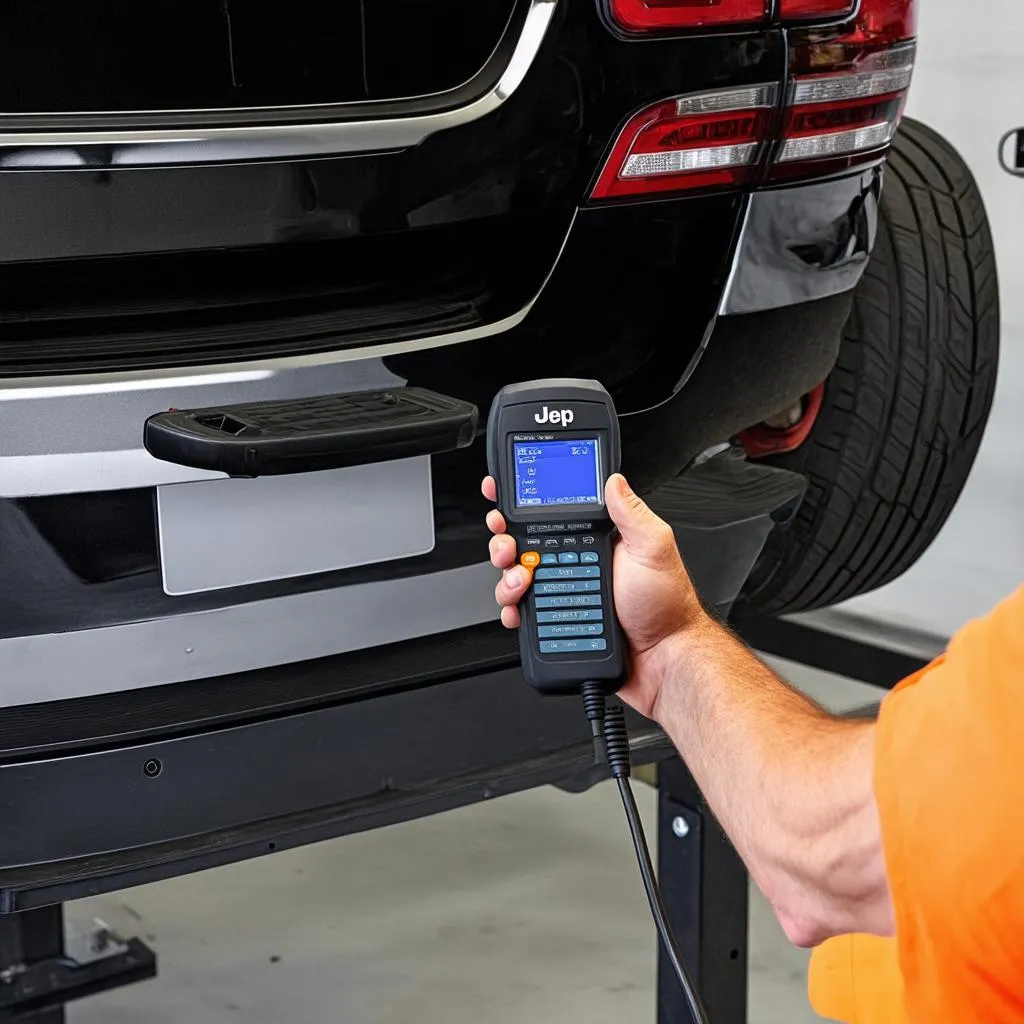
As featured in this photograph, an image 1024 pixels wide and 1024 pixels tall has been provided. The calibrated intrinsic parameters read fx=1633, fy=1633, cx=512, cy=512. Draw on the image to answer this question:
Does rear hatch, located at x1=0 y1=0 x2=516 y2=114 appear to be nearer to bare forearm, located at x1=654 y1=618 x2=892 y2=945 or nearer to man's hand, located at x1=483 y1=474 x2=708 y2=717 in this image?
man's hand, located at x1=483 y1=474 x2=708 y2=717

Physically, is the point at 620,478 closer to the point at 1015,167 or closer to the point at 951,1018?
the point at 951,1018

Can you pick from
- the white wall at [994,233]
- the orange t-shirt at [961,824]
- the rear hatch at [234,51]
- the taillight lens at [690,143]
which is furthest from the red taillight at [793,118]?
the white wall at [994,233]

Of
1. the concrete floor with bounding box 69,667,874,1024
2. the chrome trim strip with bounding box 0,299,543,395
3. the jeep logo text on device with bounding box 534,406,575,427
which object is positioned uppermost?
the chrome trim strip with bounding box 0,299,543,395

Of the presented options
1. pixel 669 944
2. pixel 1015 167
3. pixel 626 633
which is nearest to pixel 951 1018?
pixel 669 944

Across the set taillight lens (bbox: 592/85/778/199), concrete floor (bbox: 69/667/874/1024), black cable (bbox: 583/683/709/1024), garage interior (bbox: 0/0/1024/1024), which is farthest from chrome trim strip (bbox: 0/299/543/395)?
concrete floor (bbox: 69/667/874/1024)

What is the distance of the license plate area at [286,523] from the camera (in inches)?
49.9

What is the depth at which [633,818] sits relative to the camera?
3.75 feet

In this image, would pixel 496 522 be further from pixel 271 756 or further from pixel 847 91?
pixel 847 91

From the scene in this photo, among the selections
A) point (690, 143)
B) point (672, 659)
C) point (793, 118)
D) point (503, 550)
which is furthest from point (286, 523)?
point (793, 118)

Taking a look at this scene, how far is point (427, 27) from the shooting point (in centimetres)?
133

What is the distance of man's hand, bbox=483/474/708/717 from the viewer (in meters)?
1.19

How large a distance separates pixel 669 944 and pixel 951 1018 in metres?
0.38

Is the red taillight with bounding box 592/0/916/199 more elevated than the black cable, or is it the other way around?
the red taillight with bounding box 592/0/916/199

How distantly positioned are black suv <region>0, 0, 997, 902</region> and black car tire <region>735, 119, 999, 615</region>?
37cm
